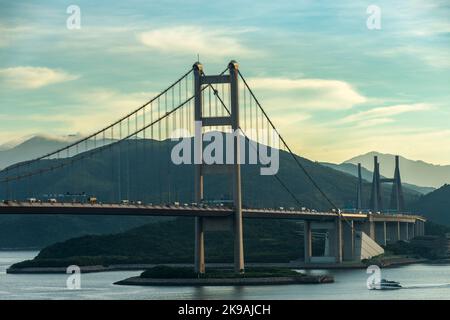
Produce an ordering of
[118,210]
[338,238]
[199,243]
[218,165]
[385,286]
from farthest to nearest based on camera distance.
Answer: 1. [338,238]
2. [199,243]
3. [218,165]
4. [385,286]
5. [118,210]

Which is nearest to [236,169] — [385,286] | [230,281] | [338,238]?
[230,281]

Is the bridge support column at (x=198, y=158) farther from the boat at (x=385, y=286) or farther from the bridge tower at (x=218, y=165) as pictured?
the boat at (x=385, y=286)

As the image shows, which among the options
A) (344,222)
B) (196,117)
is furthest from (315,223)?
(196,117)

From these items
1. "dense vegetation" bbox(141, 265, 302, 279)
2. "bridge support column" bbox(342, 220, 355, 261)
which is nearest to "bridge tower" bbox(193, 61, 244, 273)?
"dense vegetation" bbox(141, 265, 302, 279)

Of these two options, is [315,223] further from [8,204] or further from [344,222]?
[8,204]

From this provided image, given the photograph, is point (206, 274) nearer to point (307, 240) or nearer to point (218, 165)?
point (218, 165)

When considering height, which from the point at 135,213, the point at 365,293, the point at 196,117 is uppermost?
the point at 196,117

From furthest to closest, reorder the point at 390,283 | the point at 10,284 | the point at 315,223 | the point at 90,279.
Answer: the point at 315,223, the point at 90,279, the point at 10,284, the point at 390,283

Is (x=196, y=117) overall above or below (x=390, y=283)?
above
